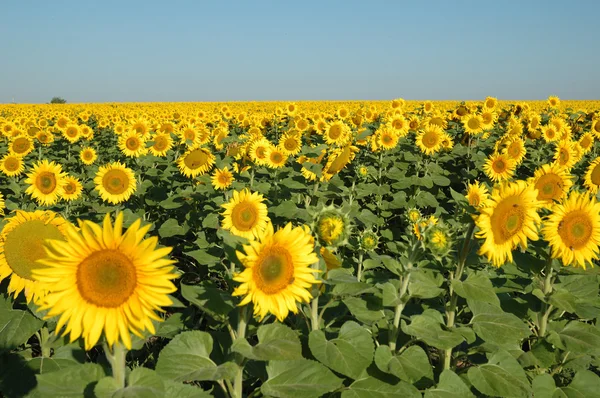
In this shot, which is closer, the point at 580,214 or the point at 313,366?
the point at 313,366

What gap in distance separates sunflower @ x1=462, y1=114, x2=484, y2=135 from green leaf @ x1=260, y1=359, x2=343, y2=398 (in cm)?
816

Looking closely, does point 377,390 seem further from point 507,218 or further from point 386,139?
point 386,139

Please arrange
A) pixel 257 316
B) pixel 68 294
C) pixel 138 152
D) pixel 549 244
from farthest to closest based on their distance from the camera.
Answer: pixel 138 152, pixel 549 244, pixel 257 316, pixel 68 294

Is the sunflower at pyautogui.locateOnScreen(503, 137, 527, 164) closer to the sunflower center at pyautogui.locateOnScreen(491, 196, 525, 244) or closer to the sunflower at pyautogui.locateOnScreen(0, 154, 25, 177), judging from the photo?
the sunflower center at pyautogui.locateOnScreen(491, 196, 525, 244)

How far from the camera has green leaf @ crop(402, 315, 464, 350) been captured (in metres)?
2.28

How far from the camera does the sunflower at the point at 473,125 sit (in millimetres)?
9195

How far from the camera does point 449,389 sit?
7.80 feet

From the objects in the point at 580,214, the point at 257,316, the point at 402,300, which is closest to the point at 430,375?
the point at 402,300

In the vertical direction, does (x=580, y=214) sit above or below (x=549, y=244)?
above

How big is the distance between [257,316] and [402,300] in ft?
2.70

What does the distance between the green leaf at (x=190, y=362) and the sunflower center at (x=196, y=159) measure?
385 centimetres

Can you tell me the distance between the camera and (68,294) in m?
1.62

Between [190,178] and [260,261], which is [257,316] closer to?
[260,261]

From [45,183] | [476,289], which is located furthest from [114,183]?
[476,289]
